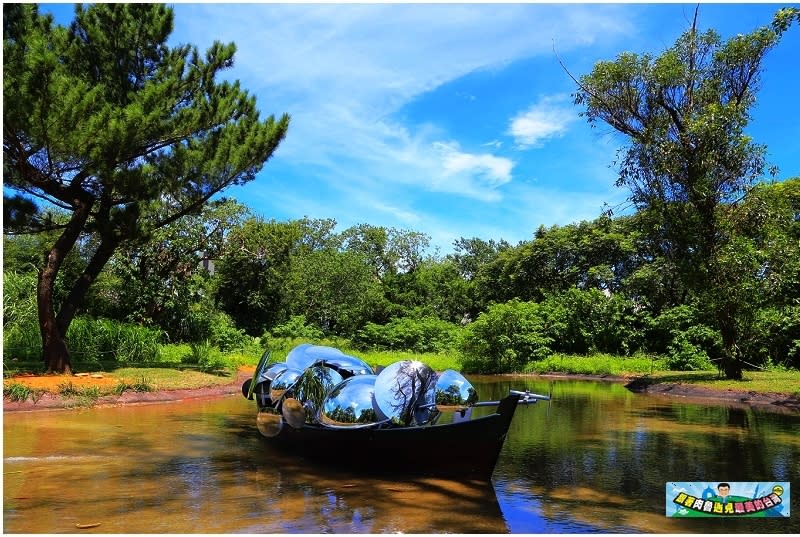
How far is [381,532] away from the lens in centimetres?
532

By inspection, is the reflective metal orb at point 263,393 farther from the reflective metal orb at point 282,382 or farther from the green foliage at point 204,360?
the green foliage at point 204,360

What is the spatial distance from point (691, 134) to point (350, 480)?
1431 cm

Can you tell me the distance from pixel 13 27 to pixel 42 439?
31.8 ft

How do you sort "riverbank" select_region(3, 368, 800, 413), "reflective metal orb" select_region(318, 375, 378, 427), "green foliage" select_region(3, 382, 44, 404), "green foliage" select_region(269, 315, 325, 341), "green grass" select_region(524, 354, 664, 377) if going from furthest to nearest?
"green foliage" select_region(269, 315, 325, 341), "green grass" select_region(524, 354, 664, 377), "riverbank" select_region(3, 368, 800, 413), "green foliage" select_region(3, 382, 44, 404), "reflective metal orb" select_region(318, 375, 378, 427)

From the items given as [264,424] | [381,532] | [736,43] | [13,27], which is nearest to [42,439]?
[264,424]

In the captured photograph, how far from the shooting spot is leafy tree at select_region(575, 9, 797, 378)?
54.2 feet

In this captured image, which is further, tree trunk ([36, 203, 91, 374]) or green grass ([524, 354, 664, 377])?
green grass ([524, 354, 664, 377])

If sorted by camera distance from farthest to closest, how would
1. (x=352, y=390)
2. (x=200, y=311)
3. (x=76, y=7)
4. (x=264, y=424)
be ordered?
(x=200, y=311)
(x=76, y=7)
(x=264, y=424)
(x=352, y=390)

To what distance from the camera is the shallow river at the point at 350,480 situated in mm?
5570

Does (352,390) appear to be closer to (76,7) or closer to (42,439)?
(42,439)

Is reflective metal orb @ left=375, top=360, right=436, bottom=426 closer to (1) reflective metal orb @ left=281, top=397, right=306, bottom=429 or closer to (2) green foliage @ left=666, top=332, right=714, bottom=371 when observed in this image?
(1) reflective metal orb @ left=281, top=397, right=306, bottom=429

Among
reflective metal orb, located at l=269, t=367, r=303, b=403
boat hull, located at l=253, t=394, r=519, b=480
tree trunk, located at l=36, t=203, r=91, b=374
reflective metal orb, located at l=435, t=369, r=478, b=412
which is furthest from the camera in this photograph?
tree trunk, located at l=36, t=203, r=91, b=374

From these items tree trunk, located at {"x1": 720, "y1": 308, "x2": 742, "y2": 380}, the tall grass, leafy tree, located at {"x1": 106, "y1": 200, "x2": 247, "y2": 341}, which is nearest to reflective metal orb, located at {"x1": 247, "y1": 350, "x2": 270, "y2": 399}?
the tall grass

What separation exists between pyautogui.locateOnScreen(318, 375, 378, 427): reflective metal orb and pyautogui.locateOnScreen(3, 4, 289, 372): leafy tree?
911 centimetres
